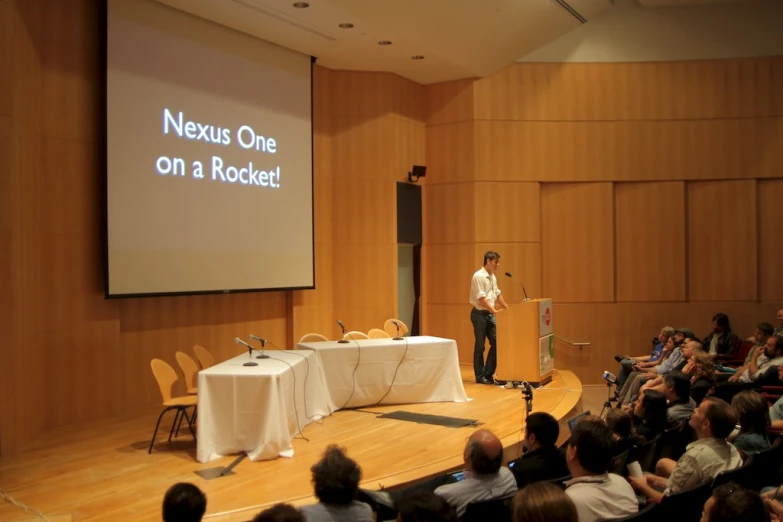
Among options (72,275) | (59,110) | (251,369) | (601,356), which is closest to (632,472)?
(251,369)

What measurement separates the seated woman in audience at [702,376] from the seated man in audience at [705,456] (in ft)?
7.00

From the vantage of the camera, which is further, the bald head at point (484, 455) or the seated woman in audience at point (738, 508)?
the bald head at point (484, 455)

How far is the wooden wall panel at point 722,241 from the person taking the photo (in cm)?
972

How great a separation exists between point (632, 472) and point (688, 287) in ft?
22.6

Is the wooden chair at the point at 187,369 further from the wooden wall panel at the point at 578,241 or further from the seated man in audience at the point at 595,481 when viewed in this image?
the wooden wall panel at the point at 578,241

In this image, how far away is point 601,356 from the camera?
985cm

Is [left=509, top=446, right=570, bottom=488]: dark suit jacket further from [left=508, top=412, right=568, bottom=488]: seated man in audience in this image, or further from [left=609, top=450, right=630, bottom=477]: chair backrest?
[left=609, top=450, right=630, bottom=477]: chair backrest

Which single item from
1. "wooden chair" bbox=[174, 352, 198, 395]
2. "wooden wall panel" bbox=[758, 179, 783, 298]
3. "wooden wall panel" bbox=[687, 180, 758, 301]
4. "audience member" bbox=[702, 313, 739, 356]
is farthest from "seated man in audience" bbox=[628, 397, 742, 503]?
"wooden wall panel" bbox=[758, 179, 783, 298]

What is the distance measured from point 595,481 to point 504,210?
7384 millimetres

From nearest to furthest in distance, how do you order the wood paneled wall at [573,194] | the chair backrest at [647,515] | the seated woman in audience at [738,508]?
the seated woman in audience at [738,508] → the chair backrest at [647,515] → the wood paneled wall at [573,194]

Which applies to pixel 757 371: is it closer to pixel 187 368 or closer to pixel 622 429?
pixel 622 429

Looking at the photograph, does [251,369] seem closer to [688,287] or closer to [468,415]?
[468,415]

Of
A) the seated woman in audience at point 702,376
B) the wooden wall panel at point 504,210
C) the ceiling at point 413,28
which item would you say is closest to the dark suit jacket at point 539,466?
the seated woman in audience at point 702,376

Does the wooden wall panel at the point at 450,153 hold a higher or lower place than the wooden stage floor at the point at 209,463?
higher
